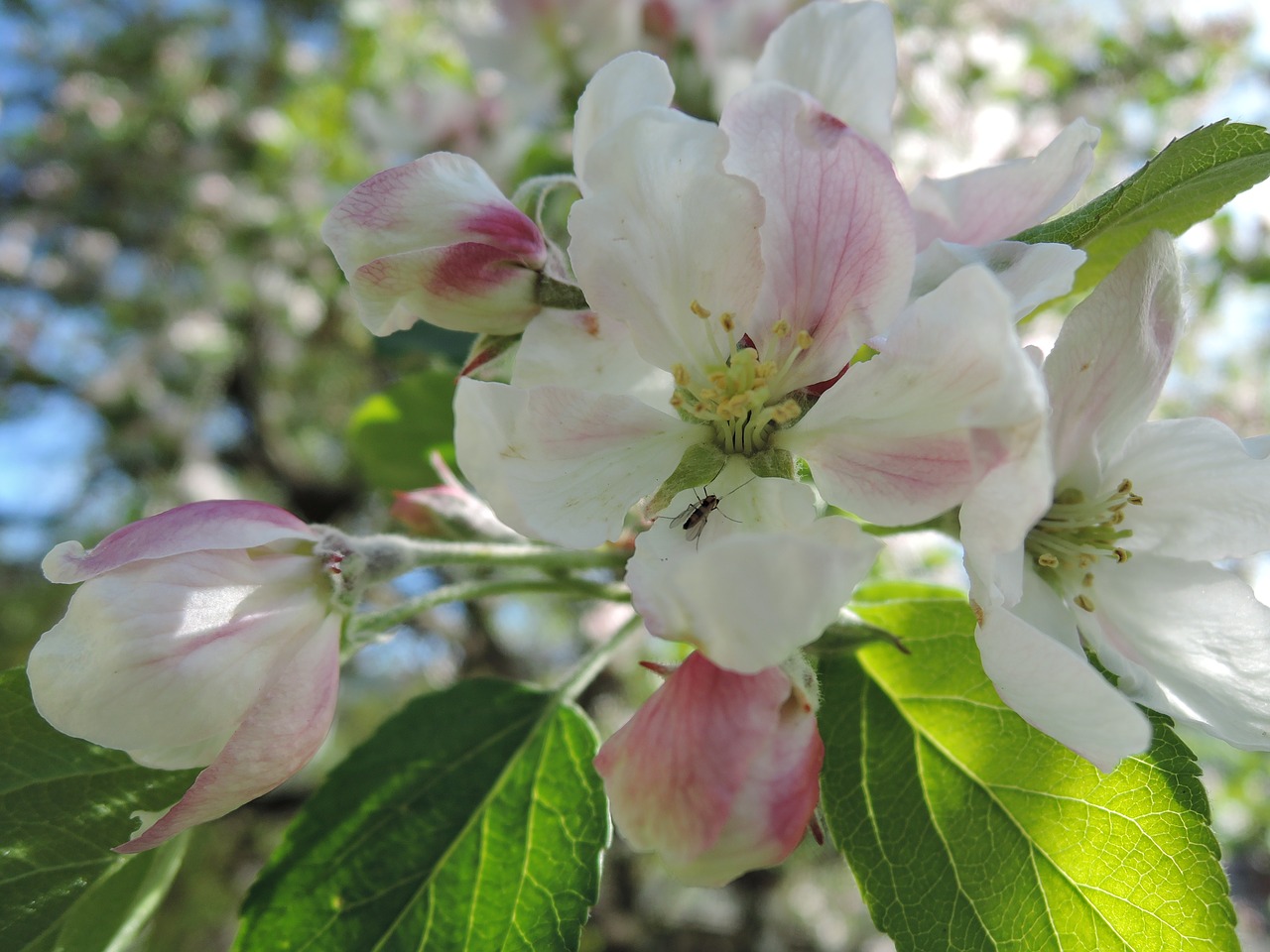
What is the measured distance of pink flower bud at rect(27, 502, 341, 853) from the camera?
0.73 metres

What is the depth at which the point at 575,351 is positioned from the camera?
2.97 ft

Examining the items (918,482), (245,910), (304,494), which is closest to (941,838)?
(918,482)

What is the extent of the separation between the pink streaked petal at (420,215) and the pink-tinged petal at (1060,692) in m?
0.54

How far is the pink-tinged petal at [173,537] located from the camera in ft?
2.45

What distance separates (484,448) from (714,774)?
0.31 m

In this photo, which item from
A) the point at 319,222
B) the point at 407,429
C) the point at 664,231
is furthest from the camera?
the point at 319,222

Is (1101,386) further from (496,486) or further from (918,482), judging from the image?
(496,486)

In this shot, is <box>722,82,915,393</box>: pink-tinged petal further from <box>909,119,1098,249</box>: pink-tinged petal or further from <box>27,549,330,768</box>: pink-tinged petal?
<box>27,549,330,768</box>: pink-tinged petal

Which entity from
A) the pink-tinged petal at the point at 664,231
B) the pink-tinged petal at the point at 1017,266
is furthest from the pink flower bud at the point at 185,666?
the pink-tinged petal at the point at 1017,266

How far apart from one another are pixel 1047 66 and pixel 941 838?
3.48 meters

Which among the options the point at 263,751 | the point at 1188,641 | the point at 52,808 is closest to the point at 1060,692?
the point at 1188,641

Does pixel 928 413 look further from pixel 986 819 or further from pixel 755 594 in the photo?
pixel 986 819

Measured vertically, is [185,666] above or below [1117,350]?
below

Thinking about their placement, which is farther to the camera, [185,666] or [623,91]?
[623,91]
